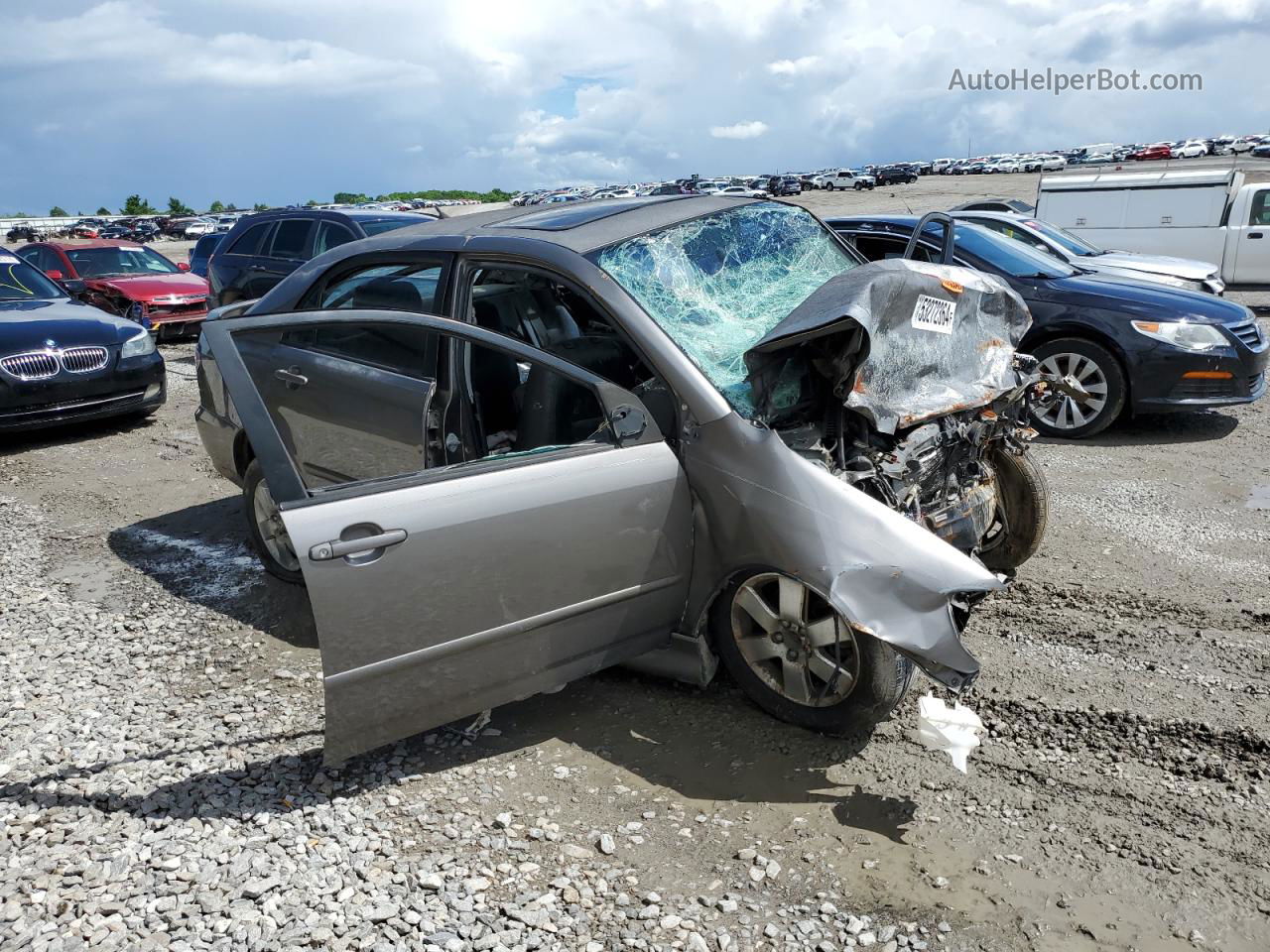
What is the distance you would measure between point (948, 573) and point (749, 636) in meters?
0.79

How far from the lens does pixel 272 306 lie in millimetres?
4785

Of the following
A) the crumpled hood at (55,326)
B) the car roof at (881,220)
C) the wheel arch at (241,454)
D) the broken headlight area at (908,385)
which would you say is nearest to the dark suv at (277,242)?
the crumpled hood at (55,326)

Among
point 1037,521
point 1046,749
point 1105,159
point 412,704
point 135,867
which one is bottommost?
point 135,867

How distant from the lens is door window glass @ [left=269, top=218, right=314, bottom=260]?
10766mm

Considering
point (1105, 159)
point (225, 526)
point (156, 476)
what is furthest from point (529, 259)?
point (1105, 159)

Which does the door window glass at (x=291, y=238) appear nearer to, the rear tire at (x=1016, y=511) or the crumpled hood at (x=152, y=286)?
the crumpled hood at (x=152, y=286)

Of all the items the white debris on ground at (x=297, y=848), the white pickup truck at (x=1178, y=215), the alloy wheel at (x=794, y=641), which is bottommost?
the white debris on ground at (x=297, y=848)

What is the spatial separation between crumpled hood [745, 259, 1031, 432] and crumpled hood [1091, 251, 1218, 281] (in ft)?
22.4

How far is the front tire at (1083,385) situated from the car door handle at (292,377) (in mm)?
5356

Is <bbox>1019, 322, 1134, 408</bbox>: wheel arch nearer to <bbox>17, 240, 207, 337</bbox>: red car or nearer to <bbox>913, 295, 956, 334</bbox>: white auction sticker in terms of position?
<bbox>913, 295, 956, 334</bbox>: white auction sticker

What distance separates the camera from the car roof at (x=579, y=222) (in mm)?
3926

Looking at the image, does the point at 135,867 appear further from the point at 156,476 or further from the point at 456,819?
the point at 156,476

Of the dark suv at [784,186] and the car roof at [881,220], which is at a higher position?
the dark suv at [784,186]

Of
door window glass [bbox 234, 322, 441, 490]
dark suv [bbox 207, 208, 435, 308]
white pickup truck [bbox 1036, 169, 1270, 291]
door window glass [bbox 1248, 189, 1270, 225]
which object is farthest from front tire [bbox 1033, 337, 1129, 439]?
door window glass [bbox 1248, 189, 1270, 225]
